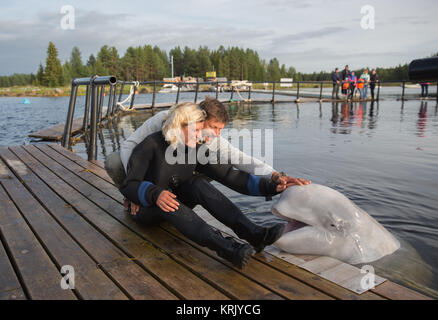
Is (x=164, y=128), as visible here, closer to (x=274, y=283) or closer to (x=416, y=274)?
(x=274, y=283)

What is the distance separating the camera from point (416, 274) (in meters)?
2.90

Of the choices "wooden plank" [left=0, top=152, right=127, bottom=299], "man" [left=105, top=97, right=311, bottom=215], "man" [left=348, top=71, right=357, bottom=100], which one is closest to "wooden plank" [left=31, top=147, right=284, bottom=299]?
"man" [left=105, top=97, right=311, bottom=215]

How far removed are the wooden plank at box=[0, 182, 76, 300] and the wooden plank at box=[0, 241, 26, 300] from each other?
1.5 inches

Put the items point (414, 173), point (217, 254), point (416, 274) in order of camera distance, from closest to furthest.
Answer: point (217, 254), point (416, 274), point (414, 173)

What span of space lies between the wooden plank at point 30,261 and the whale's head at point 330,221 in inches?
61.8

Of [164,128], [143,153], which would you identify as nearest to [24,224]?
[143,153]

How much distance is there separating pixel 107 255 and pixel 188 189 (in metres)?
0.74

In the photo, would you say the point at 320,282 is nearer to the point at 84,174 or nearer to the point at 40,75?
the point at 84,174

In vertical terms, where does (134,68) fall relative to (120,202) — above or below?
above

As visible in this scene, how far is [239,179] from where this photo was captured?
2.99 metres

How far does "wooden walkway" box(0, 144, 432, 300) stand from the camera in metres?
2.02

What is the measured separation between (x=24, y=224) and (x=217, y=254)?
1.61 m

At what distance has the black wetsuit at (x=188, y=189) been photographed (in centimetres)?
246

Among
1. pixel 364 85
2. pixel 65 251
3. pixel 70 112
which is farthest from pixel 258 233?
pixel 364 85
